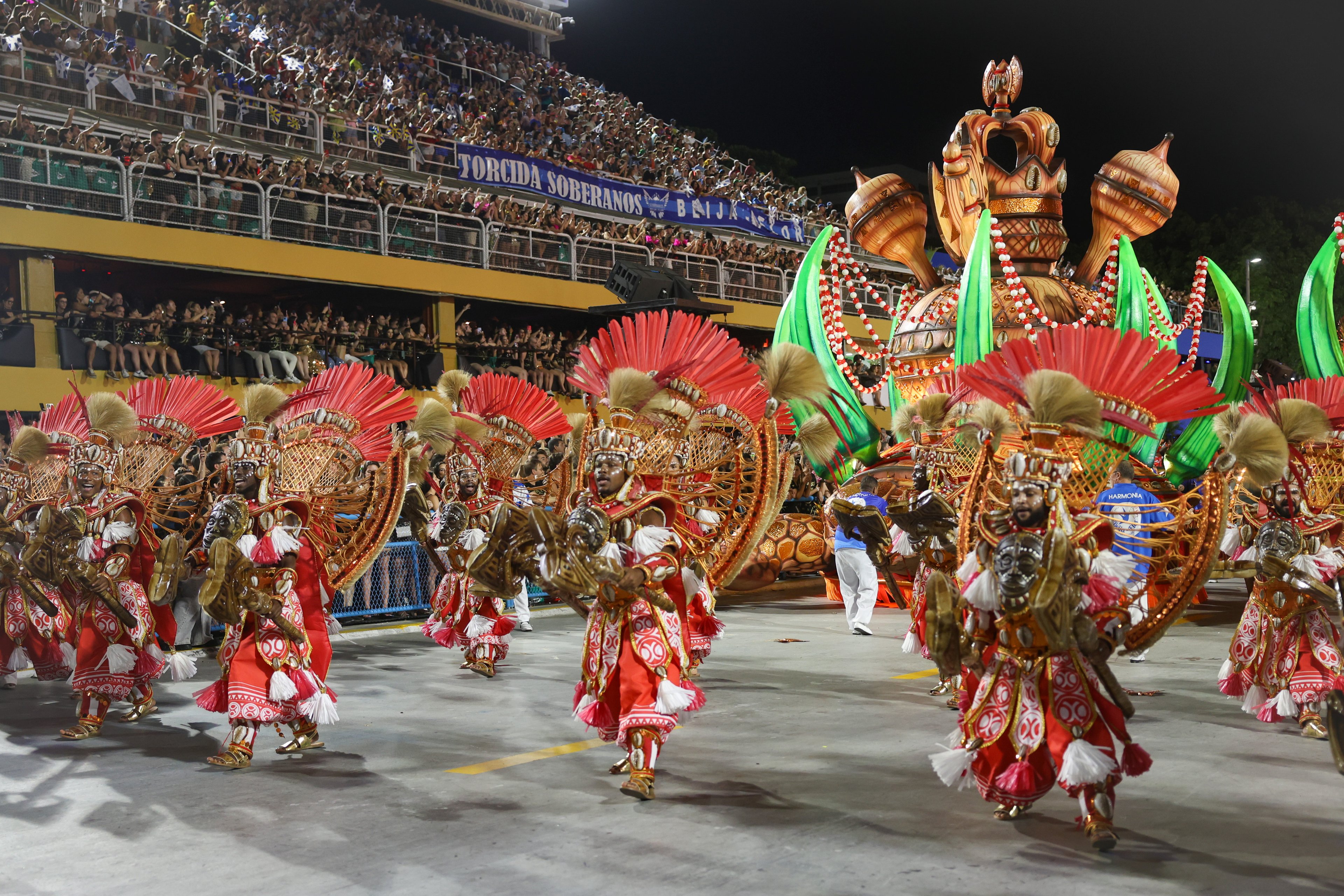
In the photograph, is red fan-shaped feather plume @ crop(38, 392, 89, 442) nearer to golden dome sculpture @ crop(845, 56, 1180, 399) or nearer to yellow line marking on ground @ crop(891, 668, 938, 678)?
yellow line marking on ground @ crop(891, 668, 938, 678)

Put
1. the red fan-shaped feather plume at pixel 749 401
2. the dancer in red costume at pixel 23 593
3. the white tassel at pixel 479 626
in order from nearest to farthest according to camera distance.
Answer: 1. the red fan-shaped feather plume at pixel 749 401
2. the dancer in red costume at pixel 23 593
3. the white tassel at pixel 479 626

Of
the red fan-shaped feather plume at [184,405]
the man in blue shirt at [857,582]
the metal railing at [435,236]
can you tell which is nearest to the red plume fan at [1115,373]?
the red fan-shaped feather plume at [184,405]

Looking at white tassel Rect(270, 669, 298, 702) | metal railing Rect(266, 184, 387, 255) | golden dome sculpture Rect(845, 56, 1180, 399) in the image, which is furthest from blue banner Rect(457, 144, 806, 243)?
white tassel Rect(270, 669, 298, 702)

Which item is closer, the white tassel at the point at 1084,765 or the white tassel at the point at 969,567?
the white tassel at the point at 1084,765

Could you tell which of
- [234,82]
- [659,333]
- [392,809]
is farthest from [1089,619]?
[234,82]

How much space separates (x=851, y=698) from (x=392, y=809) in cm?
352

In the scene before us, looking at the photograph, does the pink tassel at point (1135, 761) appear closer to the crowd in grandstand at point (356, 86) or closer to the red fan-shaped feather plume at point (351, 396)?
the red fan-shaped feather plume at point (351, 396)

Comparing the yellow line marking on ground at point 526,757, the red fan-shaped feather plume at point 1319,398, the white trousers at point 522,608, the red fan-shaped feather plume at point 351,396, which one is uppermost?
the red fan-shaped feather plume at point 351,396

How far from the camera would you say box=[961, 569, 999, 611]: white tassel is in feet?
16.3

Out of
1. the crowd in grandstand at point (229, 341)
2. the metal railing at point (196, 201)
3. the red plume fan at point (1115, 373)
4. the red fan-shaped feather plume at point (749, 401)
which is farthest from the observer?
the metal railing at point (196, 201)

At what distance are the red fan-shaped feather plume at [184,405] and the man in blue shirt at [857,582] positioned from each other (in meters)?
5.57

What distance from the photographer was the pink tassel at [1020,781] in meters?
4.84

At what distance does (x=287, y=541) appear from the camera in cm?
648

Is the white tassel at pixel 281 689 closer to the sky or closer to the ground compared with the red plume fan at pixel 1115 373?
closer to the ground
